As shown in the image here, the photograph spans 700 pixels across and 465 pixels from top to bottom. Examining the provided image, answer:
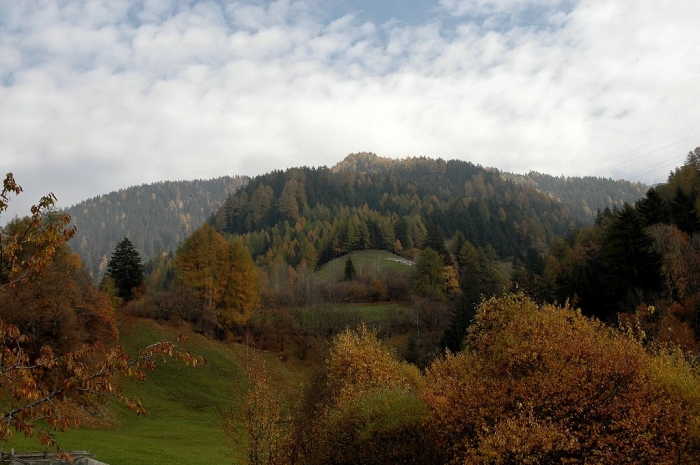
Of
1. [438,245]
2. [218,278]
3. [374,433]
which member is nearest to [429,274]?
[438,245]

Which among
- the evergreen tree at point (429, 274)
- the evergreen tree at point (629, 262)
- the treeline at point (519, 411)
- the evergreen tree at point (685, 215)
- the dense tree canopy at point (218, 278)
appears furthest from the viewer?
the evergreen tree at point (429, 274)

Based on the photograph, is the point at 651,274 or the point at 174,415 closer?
the point at 174,415

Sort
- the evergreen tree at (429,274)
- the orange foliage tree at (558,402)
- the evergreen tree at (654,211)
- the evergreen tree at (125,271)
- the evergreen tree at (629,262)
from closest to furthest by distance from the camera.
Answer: the orange foliage tree at (558,402)
the evergreen tree at (629,262)
the evergreen tree at (654,211)
the evergreen tree at (125,271)
the evergreen tree at (429,274)

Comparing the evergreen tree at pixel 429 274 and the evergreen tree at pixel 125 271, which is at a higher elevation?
the evergreen tree at pixel 125 271

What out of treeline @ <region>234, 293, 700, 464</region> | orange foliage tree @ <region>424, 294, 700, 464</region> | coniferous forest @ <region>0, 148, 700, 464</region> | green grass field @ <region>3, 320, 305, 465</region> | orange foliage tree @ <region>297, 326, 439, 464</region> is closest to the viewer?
orange foliage tree @ <region>424, 294, 700, 464</region>

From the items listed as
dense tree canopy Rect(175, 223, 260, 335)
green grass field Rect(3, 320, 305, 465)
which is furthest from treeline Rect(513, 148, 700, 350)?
dense tree canopy Rect(175, 223, 260, 335)

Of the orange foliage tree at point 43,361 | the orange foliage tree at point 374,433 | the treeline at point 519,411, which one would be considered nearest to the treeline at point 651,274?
the treeline at point 519,411

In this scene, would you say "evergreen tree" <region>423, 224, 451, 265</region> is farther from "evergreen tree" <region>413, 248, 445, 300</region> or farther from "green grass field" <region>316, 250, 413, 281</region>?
"green grass field" <region>316, 250, 413, 281</region>

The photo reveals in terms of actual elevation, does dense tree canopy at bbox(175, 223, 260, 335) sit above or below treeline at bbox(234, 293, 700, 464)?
above

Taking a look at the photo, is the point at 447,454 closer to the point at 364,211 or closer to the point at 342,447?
the point at 342,447

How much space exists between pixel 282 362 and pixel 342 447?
5628 centimetres

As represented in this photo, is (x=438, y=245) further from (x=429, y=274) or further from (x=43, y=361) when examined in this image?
(x=43, y=361)

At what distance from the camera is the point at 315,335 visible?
86.9m

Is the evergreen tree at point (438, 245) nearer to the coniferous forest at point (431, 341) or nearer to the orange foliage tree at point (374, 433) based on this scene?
the coniferous forest at point (431, 341)
